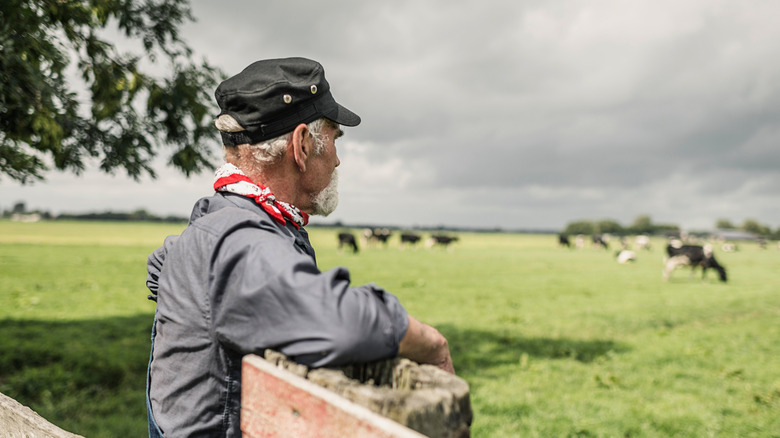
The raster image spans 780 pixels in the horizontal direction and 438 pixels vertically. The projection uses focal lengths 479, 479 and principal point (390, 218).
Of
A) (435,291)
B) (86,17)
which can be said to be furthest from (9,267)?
(86,17)

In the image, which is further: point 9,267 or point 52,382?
point 9,267

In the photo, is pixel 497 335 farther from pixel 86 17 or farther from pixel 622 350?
pixel 86 17

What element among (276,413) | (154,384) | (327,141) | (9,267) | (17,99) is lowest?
(9,267)

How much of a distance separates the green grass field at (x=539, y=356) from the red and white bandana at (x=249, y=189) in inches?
177

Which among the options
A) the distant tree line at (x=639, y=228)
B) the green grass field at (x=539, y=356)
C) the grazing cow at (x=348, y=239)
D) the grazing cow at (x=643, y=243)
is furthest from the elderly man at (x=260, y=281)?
the distant tree line at (x=639, y=228)

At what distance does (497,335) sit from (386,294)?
9.84 metres

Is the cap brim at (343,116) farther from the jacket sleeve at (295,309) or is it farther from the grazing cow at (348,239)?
the grazing cow at (348,239)

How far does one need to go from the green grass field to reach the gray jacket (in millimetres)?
4519

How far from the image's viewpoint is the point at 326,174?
197 cm

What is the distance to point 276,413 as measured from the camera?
1050mm

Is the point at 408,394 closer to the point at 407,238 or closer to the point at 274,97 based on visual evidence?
the point at 274,97

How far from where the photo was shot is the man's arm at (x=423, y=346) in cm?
129

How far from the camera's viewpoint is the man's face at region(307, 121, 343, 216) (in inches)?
75.1

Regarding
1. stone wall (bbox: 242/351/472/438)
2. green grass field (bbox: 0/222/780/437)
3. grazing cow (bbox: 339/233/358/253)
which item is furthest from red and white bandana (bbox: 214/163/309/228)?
grazing cow (bbox: 339/233/358/253)
